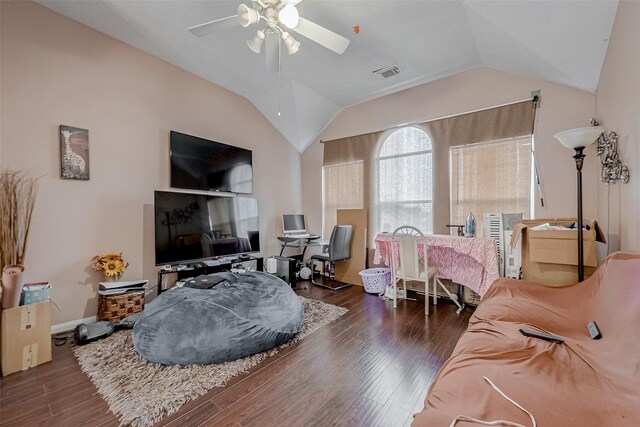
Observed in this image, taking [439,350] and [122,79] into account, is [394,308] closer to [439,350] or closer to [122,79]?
[439,350]

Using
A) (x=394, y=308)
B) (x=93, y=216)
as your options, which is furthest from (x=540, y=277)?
(x=93, y=216)

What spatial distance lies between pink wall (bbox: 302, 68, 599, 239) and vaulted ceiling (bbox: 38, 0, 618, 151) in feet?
0.41

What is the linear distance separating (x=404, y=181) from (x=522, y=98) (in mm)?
1713

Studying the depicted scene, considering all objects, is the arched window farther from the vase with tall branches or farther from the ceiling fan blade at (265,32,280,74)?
the vase with tall branches

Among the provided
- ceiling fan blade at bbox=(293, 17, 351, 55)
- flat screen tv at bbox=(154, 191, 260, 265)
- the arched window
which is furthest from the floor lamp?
flat screen tv at bbox=(154, 191, 260, 265)

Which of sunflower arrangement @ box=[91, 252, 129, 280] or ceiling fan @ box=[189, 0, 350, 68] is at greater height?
ceiling fan @ box=[189, 0, 350, 68]

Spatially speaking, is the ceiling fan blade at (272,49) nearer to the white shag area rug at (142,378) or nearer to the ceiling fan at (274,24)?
the ceiling fan at (274,24)

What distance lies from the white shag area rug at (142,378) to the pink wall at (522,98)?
3.30 metres

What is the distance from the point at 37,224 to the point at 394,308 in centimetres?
376

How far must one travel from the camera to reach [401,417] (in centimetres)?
148

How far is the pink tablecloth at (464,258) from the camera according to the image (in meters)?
2.80

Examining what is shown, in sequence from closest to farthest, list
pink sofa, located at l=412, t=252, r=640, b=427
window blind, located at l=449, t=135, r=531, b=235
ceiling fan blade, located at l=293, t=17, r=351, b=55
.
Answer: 1. pink sofa, located at l=412, t=252, r=640, b=427
2. ceiling fan blade, located at l=293, t=17, r=351, b=55
3. window blind, located at l=449, t=135, r=531, b=235

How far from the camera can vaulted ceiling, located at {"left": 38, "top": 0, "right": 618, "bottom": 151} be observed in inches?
89.9

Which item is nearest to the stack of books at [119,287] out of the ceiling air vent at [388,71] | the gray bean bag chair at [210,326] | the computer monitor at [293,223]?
the gray bean bag chair at [210,326]
